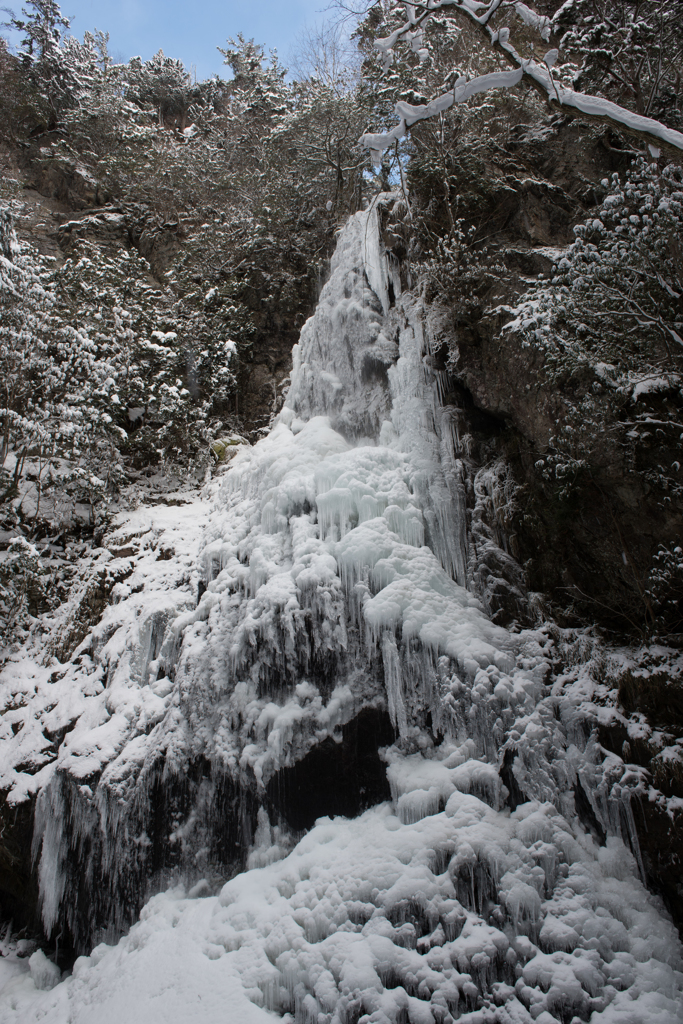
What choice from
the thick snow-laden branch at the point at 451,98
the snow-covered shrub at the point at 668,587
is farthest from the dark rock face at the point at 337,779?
the thick snow-laden branch at the point at 451,98

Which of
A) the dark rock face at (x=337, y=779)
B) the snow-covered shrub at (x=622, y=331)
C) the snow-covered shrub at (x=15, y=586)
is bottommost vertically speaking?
the dark rock face at (x=337, y=779)

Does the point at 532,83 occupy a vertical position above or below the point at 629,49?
below

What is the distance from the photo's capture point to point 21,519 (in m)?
7.13

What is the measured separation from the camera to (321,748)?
14.6 feet

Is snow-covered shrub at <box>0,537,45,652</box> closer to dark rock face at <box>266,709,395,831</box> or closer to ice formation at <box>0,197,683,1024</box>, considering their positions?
ice formation at <box>0,197,683,1024</box>

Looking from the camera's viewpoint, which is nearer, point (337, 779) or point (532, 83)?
point (337, 779)

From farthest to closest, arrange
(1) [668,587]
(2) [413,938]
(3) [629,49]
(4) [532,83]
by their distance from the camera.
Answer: (3) [629,49] → (4) [532,83] → (1) [668,587] → (2) [413,938]

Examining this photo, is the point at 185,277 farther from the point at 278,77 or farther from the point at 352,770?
the point at 352,770

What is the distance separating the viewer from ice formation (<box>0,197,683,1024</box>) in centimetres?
332

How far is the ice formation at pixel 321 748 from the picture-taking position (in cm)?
332

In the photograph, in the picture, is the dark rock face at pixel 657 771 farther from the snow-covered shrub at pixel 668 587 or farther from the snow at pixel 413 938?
the snow-covered shrub at pixel 668 587

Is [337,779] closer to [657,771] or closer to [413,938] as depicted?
[413,938]

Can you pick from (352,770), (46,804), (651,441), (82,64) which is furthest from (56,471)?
(82,64)

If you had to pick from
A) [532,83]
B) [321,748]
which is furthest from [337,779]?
[532,83]
